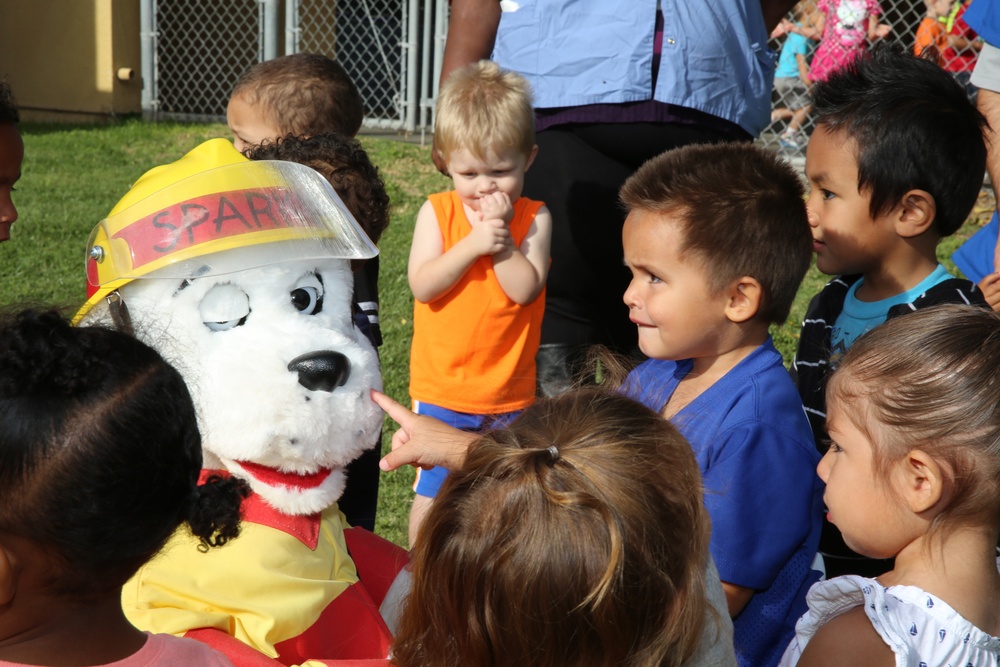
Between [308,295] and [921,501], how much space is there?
1.18m

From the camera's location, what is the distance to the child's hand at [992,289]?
284 centimetres

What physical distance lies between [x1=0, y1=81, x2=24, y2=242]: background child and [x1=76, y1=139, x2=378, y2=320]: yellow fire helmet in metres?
1.02

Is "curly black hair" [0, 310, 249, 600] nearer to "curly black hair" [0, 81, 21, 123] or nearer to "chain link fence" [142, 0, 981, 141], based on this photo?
"curly black hair" [0, 81, 21, 123]

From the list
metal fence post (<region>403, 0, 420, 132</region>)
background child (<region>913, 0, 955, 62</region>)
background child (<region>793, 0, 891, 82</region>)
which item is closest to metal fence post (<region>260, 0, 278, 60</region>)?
metal fence post (<region>403, 0, 420, 132</region>)

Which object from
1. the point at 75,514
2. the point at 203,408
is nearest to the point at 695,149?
the point at 203,408

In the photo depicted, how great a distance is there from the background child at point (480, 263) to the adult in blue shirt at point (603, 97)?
72mm

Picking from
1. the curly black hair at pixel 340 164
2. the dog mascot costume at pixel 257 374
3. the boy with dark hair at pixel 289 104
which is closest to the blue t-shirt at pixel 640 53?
the boy with dark hair at pixel 289 104

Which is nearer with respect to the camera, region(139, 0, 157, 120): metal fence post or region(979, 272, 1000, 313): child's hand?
region(979, 272, 1000, 313): child's hand

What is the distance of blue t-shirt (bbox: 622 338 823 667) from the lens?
2.03m

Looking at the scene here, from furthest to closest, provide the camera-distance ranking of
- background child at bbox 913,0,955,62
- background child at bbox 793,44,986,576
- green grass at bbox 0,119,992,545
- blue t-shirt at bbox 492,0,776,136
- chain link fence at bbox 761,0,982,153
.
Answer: background child at bbox 913,0,955,62, chain link fence at bbox 761,0,982,153, green grass at bbox 0,119,992,545, blue t-shirt at bbox 492,0,776,136, background child at bbox 793,44,986,576

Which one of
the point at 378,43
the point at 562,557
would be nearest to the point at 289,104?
the point at 562,557

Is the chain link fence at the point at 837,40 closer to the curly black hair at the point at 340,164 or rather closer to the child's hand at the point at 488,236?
the child's hand at the point at 488,236

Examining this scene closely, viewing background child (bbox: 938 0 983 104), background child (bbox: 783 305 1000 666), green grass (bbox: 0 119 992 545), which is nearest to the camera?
background child (bbox: 783 305 1000 666)

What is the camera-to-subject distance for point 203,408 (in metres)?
1.81
